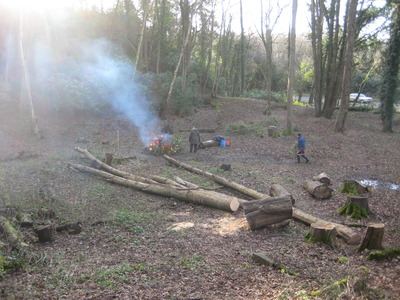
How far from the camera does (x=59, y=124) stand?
2167 cm

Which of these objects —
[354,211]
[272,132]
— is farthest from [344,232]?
[272,132]

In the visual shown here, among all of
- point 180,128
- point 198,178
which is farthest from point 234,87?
point 198,178

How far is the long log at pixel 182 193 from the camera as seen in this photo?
398 inches

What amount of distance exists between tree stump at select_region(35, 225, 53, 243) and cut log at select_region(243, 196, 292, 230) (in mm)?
4726

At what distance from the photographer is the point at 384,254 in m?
6.23

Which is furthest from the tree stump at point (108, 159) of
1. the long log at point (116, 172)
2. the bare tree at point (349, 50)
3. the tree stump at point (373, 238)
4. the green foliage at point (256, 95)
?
the green foliage at point (256, 95)

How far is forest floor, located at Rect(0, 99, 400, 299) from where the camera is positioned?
546 centimetres

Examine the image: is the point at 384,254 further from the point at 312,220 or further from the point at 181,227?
the point at 181,227

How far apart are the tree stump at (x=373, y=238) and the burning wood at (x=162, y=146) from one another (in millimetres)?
12336

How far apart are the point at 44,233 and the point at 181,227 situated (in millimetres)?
3266

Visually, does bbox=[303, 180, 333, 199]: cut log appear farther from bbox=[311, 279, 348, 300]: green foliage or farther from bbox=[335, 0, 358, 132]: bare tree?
bbox=[335, 0, 358, 132]: bare tree

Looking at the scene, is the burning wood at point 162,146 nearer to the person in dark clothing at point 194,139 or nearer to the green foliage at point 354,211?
the person in dark clothing at point 194,139

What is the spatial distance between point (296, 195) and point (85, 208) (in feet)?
22.8

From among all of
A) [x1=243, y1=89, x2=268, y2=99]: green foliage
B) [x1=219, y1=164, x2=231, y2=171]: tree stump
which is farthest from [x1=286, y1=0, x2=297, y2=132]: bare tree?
[x1=243, y1=89, x2=268, y2=99]: green foliage
